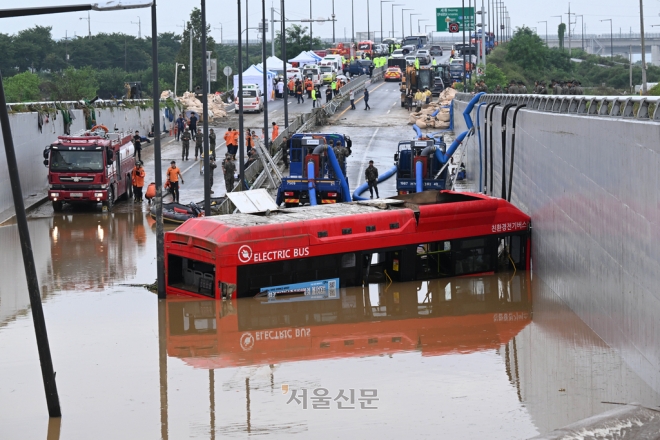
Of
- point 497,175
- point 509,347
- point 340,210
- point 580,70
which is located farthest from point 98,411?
point 580,70

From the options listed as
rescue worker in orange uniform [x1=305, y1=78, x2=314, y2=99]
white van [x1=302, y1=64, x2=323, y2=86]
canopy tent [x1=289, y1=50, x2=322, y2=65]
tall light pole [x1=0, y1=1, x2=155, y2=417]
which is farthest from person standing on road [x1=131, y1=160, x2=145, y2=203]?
canopy tent [x1=289, y1=50, x2=322, y2=65]

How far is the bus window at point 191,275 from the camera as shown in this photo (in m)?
22.8

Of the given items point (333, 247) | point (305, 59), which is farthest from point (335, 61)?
point (333, 247)

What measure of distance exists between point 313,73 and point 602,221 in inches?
2618

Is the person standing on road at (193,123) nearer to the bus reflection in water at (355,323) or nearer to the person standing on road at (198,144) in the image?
the person standing on road at (198,144)

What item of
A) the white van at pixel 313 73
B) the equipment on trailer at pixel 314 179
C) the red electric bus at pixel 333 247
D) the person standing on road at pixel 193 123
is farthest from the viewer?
the white van at pixel 313 73

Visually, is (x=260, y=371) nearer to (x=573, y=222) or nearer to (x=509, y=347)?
(x=509, y=347)

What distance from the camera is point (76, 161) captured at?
36.3m

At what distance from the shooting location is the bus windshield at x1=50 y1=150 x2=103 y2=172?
3616 centimetres

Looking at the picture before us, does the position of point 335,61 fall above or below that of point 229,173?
above

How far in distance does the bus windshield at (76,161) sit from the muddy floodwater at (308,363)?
944 cm

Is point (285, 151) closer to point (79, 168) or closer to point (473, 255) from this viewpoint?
point (79, 168)

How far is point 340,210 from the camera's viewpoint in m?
24.8

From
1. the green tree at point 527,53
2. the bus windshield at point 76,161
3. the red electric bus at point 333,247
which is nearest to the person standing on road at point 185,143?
the bus windshield at point 76,161
